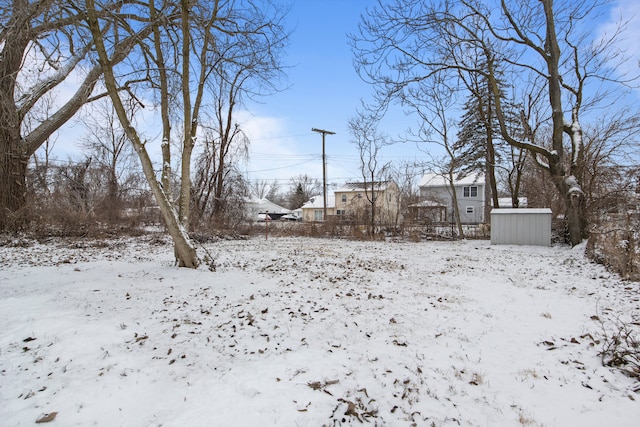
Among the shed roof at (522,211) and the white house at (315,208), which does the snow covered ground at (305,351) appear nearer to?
the shed roof at (522,211)

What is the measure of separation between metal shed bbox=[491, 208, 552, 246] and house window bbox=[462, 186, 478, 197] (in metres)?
21.1

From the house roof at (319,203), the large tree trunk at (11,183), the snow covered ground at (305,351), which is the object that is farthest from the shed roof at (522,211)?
the house roof at (319,203)

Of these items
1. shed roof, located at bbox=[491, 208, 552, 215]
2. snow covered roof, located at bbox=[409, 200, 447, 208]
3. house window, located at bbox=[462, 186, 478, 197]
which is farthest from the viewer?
house window, located at bbox=[462, 186, 478, 197]

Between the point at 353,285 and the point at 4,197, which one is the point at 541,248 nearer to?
the point at 353,285

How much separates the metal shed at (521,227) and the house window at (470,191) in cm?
2111

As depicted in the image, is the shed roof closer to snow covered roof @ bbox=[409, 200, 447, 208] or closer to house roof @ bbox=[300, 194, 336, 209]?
snow covered roof @ bbox=[409, 200, 447, 208]

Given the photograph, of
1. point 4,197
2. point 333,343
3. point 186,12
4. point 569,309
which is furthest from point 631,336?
point 4,197

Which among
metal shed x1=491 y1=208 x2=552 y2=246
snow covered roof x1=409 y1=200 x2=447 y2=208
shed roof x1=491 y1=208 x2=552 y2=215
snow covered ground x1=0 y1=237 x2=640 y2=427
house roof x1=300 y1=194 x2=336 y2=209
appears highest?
house roof x1=300 y1=194 x2=336 y2=209

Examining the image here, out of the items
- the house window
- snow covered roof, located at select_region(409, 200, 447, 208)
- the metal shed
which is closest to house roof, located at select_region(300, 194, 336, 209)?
the house window

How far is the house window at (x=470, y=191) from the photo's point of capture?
104 feet

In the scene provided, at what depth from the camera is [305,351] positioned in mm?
3119

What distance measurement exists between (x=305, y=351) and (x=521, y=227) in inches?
453

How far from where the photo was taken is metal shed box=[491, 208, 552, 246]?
450 inches

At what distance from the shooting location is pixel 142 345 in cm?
317
